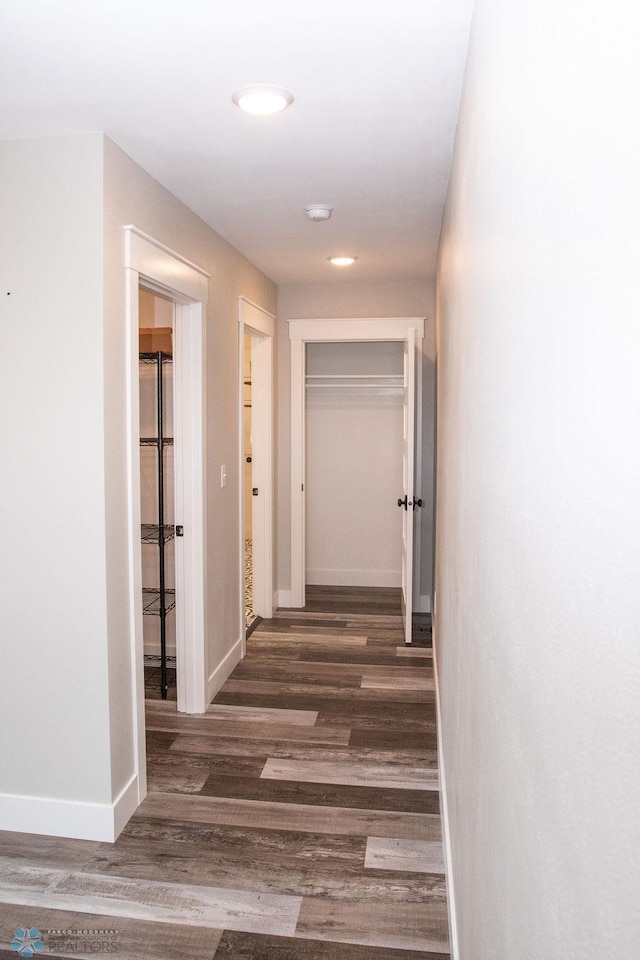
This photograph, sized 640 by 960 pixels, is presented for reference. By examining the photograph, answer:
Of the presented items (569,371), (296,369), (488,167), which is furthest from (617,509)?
(296,369)

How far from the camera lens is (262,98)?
230 centimetres

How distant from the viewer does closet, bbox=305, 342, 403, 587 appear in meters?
6.43

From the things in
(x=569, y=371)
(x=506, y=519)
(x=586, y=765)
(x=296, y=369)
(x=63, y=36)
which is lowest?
(x=586, y=765)

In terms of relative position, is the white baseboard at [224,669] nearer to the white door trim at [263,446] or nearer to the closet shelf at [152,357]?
the white door trim at [263,446]

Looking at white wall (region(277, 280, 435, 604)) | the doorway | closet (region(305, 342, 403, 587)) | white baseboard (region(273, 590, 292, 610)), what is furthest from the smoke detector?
white baseboard (region(273, 590, 292, 610))

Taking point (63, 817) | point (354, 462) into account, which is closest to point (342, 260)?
point (354, 462)

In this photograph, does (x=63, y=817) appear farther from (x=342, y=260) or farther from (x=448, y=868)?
(x=342, y=260)

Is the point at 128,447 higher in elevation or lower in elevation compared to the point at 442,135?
lower

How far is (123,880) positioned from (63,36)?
255 centimetres

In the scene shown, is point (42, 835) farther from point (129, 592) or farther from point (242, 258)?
point (242, 258)

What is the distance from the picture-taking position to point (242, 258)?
455 centimetres

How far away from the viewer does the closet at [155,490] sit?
4.38 m

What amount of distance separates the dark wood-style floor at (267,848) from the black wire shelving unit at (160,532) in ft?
1.33

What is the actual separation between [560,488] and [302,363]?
510 cm
